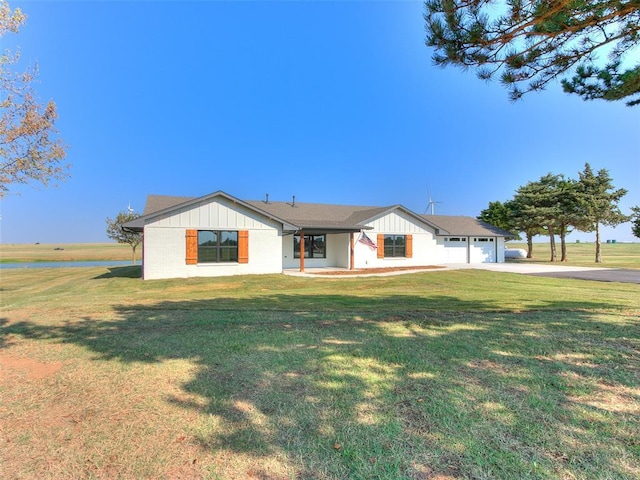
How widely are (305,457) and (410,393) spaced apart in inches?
Result: 52.1

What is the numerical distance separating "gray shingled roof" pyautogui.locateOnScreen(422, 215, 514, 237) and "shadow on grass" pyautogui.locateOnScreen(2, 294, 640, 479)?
784 inches

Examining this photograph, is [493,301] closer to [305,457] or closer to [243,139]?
[305,457]

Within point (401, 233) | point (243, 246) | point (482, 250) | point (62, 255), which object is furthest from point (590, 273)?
point (62, 255)

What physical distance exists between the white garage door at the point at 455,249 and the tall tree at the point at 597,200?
9501 mm

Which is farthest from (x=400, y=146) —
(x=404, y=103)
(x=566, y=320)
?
(x=566, y=320)

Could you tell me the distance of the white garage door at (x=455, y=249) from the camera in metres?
24.7

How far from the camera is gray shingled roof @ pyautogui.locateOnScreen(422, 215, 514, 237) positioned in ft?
82.9

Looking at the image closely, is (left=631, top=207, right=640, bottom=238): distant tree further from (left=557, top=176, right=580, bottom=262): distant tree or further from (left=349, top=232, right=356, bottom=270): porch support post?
(left=349, top=232, right=356, bottom=270): porch support post

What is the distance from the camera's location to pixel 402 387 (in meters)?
3.23

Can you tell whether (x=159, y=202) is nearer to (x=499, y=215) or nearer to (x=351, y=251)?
(x=351, y=251)

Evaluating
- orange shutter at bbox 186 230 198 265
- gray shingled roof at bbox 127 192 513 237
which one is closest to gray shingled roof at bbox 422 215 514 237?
gray shingled roof at bbox 127 192 513 237

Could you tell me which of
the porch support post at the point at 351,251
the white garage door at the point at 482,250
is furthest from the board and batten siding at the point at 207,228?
the white garage door at the point at 482,250

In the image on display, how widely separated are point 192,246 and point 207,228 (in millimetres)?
1098

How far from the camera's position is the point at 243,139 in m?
31.6
